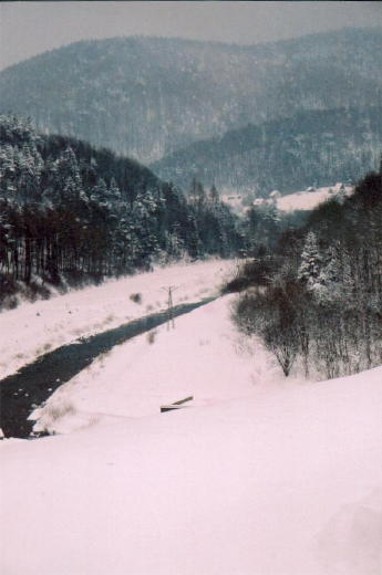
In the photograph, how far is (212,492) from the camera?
6219 millimetres

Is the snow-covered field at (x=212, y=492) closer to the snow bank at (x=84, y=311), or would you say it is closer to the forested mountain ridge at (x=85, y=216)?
the snow bank at (x=84, y=311)

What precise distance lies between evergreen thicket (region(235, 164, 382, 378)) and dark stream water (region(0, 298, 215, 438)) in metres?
9.97

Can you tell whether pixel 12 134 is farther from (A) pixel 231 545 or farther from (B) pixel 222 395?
(A) pixel 231 545

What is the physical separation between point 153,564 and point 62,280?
2276 inches

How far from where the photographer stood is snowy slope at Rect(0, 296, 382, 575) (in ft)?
17.2

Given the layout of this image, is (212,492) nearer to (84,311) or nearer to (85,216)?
(84,311)

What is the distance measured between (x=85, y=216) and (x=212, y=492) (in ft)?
259

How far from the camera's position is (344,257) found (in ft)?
121

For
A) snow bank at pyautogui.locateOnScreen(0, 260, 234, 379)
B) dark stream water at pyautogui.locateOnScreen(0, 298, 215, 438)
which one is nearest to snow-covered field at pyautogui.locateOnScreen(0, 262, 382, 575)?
dark stream water at pyautogui.locateOnScreen(0, 298, 215, 438)

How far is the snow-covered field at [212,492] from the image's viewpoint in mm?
5238

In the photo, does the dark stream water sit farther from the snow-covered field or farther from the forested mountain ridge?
the forested mountain ridge

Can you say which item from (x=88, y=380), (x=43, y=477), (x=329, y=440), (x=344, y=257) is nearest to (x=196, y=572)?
(x=43, y=477)

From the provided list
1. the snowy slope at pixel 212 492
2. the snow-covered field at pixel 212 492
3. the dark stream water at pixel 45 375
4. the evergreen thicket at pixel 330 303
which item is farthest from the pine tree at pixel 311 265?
the snowy slope at pixel 212 492

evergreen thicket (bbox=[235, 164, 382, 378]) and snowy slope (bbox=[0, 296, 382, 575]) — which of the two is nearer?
→ snowy slope (bbox=[0, 296, 382, 575])
